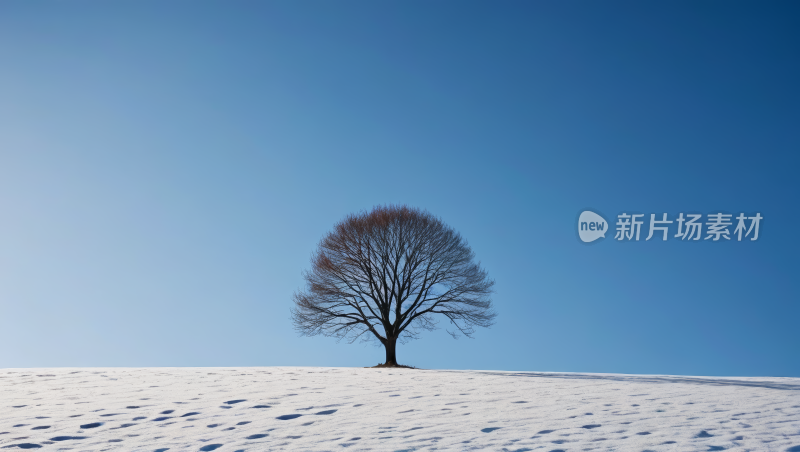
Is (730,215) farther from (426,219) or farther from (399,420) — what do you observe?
(399,420)

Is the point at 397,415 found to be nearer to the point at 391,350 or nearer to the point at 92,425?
the point at 92,425

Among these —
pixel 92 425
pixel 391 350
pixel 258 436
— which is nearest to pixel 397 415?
pixel 258 436

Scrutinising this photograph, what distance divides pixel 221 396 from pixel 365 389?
3731 mm

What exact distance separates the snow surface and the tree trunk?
9.63 metres

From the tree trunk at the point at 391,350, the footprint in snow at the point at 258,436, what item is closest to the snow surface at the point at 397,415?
the footprint in snow at the point at 258,436

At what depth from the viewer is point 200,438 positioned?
9.08 metres

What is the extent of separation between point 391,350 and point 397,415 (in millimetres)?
15587

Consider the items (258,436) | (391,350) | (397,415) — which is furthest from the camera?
(391,350)

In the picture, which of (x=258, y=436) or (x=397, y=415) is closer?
(x=258, y=436)

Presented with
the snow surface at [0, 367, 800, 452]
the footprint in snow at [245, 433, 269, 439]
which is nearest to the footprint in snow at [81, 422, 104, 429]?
the snow surface at [0, 367, 800, 452]

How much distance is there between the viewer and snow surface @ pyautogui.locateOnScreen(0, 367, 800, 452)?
8602mm

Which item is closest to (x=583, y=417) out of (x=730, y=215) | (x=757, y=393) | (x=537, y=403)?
(x=537, y=403)

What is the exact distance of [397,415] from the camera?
34.9 feet

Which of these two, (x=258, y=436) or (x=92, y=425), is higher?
(x=92, y=425)
